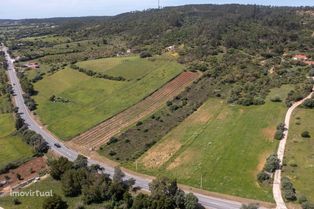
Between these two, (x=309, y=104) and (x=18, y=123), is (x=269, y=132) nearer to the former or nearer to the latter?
(x=309, y=104)

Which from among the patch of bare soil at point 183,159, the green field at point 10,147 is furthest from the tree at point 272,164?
the green field at point 10,147

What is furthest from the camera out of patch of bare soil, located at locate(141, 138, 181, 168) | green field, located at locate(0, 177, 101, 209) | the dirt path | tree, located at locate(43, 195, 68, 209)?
patch of bare soil, located at locate(141, 138, 181, 168)

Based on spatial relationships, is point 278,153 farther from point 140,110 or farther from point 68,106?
point 68,106

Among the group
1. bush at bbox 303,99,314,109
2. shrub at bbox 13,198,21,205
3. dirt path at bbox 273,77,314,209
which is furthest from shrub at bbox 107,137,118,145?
bush at bbox 303,99,314,109

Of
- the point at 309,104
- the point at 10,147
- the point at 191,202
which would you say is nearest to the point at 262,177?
the point at 191,202

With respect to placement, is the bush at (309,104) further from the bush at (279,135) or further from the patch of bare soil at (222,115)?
the patch of bare soil at (222,115)

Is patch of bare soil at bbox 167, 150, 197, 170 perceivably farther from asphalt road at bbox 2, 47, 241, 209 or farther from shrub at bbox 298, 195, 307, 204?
shrub at bbox 298, 195, 307, 204
